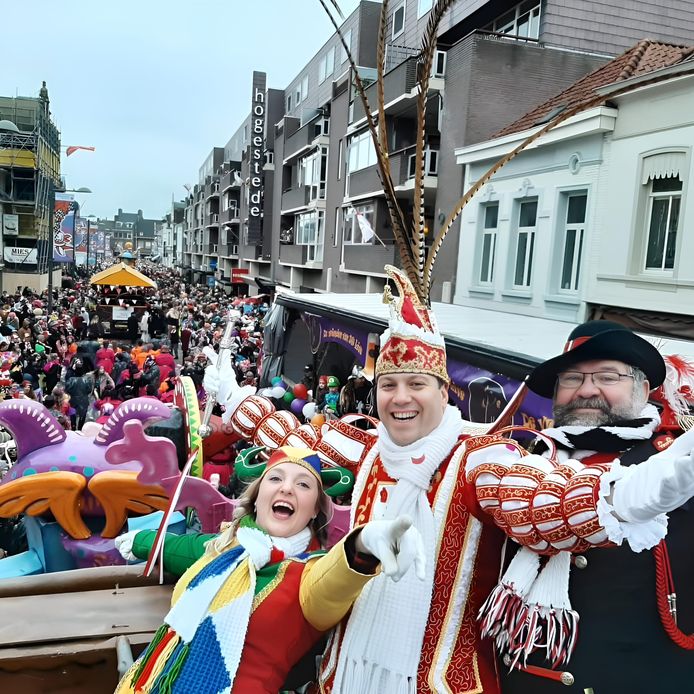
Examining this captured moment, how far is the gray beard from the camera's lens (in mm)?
2215

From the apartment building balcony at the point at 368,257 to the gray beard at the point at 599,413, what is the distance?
14.1m

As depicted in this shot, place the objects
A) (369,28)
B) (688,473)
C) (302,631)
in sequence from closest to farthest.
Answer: (688,473)
(302,631)
(369,28)

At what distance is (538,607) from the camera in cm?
200

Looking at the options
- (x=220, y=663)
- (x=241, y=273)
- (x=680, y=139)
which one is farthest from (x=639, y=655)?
(x=241, y=273)

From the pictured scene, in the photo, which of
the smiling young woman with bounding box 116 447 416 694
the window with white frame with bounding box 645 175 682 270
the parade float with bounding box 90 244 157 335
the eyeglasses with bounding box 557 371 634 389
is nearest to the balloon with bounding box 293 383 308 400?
the window with white frame with bounding box 645 175 682 270

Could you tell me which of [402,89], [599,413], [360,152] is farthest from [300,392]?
[360,152]

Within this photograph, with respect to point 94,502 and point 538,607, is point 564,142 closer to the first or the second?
point 94,502

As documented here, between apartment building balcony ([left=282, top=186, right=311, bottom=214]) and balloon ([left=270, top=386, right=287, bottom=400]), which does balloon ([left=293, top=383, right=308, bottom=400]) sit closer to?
balloon ([left=270, top=386, right=287, bottom=400])

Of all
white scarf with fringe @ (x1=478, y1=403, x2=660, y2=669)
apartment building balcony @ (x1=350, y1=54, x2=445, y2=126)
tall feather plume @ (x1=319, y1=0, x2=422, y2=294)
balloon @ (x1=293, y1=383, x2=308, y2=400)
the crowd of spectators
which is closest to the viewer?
white scarf with fringe @ (x1=478, y1=403, x2=660, y2=669)

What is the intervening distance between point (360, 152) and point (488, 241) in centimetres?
917

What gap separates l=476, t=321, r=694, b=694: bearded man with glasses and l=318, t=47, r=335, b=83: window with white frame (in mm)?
29304

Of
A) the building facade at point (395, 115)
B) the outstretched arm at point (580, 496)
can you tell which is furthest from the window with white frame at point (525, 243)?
the outstretched arm at point (580, 496)

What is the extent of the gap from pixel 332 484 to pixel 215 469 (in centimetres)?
281

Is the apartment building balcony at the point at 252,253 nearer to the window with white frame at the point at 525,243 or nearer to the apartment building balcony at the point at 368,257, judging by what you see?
the apartment building balcony at the point at 368,257
